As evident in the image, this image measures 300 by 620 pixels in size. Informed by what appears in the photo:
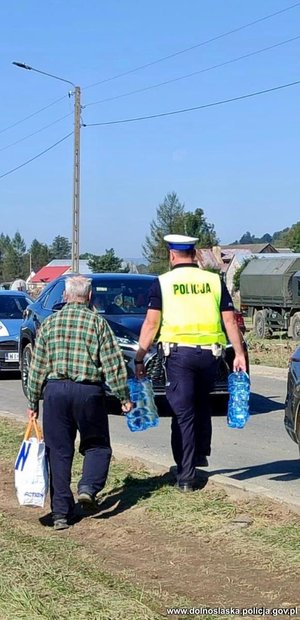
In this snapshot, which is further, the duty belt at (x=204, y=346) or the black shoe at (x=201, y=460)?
the black shoe at (x=201, y=460)

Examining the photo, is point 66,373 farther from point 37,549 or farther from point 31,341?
point 31,341

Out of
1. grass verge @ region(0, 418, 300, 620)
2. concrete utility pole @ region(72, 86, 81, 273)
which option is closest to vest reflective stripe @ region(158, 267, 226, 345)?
grass verge @ region(0, 418, 300, 620)

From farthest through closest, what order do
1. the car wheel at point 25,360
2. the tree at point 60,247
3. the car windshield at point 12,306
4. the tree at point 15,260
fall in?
1. the tree at point 60,247
2. the tree at point 15,260
3. the car windshield at point 12,306
4. the car wheel at point 25,360

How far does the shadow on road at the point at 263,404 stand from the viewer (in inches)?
489

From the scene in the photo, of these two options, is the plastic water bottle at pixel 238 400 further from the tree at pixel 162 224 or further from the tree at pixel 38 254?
the tree at pixel 38 254

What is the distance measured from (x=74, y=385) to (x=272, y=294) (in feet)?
85.5

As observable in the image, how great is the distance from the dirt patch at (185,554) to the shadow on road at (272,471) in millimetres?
818

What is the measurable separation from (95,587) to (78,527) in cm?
152

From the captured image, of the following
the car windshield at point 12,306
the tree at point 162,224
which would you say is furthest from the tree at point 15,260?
the car windshield at point 12,306

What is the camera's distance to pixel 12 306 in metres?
18.0

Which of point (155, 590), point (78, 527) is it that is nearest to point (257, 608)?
point (155, 590)

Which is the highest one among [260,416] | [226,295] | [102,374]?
[226,295]

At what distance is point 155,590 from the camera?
16.2 feet

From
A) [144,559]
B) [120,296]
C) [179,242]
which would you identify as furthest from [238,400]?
[120,296]
